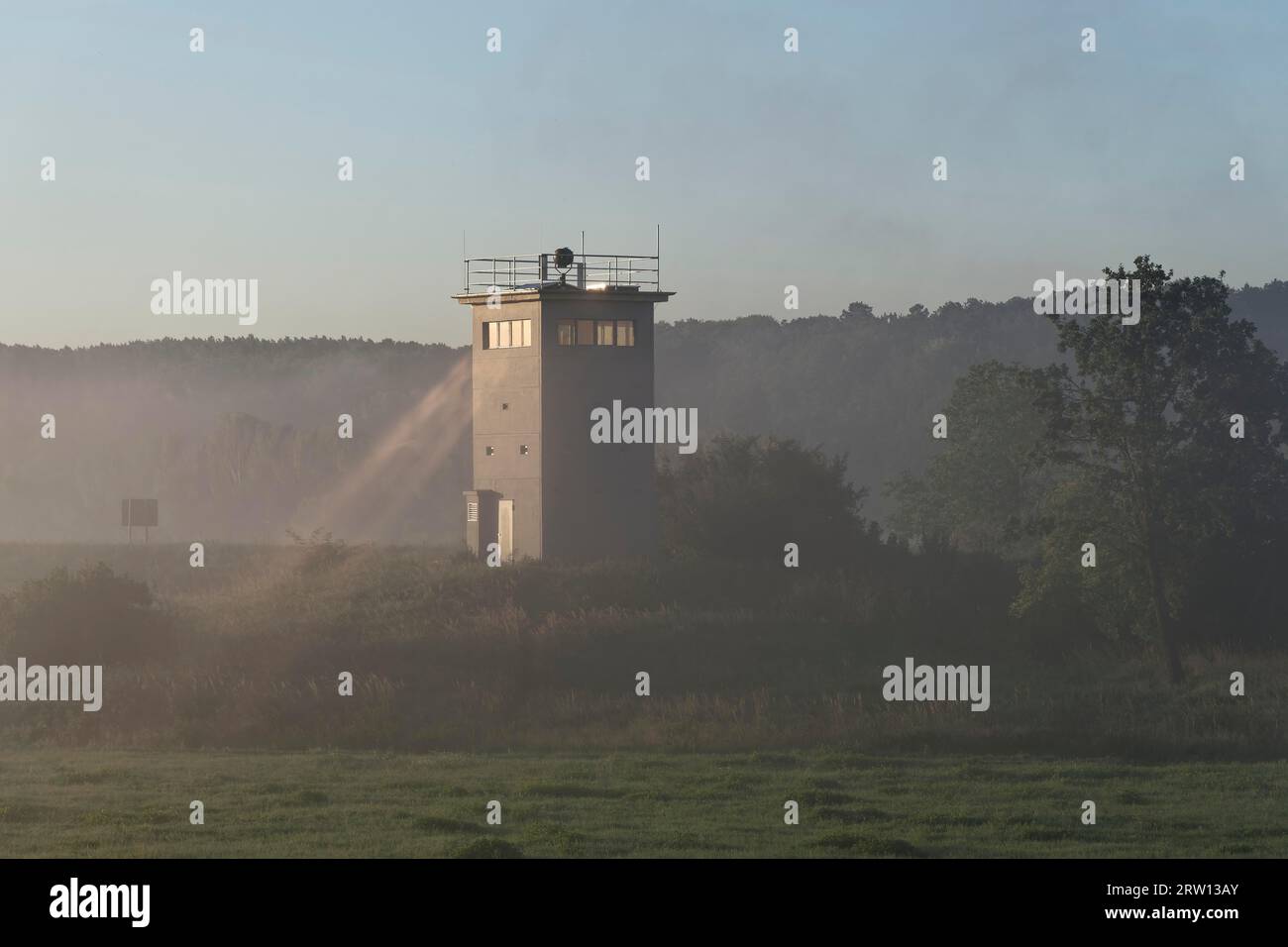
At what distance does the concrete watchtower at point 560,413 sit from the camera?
58.8m

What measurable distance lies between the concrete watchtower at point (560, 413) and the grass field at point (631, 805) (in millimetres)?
25249

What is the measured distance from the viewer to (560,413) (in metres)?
58.9

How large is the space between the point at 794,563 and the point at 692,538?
429cm

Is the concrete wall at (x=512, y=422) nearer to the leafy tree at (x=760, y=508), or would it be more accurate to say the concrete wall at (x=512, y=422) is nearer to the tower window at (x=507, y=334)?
the tower window at (x=507, y=334)

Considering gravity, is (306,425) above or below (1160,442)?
above

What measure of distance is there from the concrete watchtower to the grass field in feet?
82.8

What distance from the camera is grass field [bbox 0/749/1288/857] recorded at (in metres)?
22.4

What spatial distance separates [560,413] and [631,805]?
33665mm

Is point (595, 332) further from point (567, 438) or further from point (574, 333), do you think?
point (567, 438)

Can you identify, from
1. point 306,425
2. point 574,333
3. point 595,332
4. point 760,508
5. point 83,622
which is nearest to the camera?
point 83,622

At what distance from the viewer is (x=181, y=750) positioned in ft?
116

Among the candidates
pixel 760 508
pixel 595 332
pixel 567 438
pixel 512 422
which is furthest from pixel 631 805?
pixel 760 508

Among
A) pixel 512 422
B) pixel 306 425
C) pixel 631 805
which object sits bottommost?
pixel 631 805
